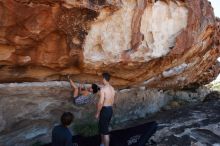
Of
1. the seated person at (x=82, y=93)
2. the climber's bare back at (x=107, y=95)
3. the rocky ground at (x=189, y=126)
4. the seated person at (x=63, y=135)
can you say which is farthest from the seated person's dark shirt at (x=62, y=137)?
the rocky ground at (x=189, y=126)

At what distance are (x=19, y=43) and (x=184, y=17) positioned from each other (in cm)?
404

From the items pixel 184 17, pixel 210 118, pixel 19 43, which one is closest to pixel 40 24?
pixel 19 43

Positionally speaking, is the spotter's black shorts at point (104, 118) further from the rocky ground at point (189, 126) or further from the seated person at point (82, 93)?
the rocky ground at point (189, 126)

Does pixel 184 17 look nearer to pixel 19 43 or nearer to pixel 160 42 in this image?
pixel 160 42

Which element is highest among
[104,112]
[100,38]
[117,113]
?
[100,38]

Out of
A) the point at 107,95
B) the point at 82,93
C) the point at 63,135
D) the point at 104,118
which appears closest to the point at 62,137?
the point at 63,135

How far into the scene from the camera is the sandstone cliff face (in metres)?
6.74

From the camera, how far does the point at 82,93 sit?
8.22m

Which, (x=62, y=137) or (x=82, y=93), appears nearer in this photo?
(x=62, y=137)

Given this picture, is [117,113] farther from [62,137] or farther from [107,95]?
[62,137]

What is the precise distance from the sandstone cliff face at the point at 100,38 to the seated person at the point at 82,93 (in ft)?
0.72

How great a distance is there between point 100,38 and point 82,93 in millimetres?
1315

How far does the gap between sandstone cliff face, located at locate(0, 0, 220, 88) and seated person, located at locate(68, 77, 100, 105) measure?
219 mm

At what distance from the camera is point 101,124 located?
7.56 metres
